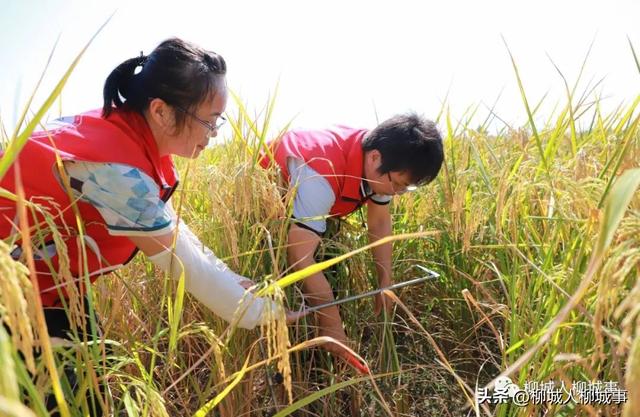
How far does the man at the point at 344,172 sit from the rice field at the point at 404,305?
0.09 m

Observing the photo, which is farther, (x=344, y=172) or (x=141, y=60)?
(x=344, y=172)

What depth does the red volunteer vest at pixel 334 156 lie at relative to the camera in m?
1.68

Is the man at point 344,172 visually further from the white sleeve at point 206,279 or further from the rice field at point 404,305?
the white sleeve at point 206,279

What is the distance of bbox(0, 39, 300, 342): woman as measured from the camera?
3.54 feet

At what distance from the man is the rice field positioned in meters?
0.09

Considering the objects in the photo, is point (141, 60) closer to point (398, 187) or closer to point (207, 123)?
point (207, 123)

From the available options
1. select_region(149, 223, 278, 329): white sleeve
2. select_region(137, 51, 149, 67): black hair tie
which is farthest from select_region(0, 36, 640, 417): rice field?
select_region(137, 51, 149, 67): black hair tie

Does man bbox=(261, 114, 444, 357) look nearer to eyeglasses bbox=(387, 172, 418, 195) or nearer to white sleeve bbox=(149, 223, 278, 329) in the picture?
eyeglasses bbox=(387, 172, 418, 195)

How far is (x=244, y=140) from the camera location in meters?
1.64

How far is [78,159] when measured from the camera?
1.05 m

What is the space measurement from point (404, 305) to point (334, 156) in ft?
1.91

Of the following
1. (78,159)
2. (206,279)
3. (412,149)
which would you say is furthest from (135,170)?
(412,149)

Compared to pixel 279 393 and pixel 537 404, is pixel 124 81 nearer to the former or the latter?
pixel 279 393

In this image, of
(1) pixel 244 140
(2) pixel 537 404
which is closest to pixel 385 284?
(1) pixel 244 140
